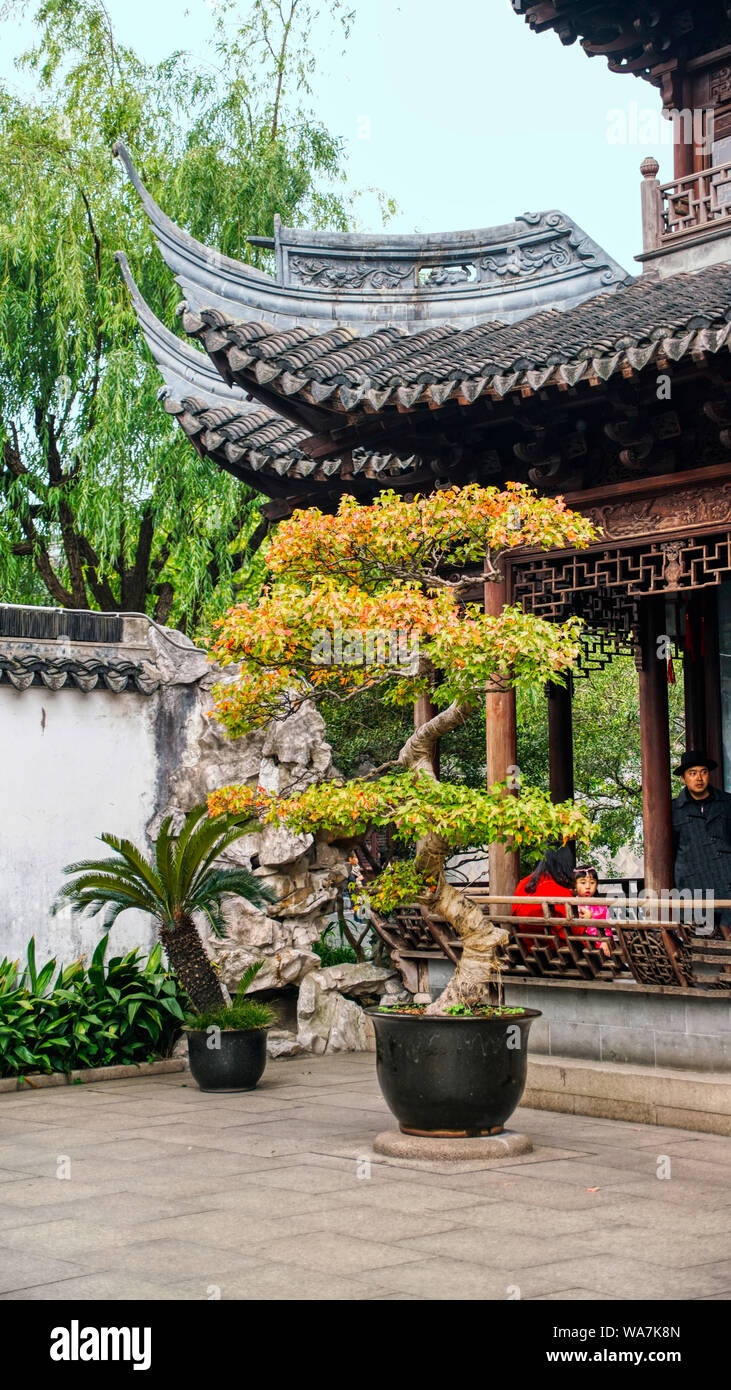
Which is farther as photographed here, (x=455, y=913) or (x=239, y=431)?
(x=239, y=431)

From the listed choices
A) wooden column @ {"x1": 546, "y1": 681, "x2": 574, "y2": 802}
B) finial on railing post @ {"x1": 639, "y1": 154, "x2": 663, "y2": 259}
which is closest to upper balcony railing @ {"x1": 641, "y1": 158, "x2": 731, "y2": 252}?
finial on railing post @ {"x1": 639, "y1": 154, "x2": 663, "y2": 259}

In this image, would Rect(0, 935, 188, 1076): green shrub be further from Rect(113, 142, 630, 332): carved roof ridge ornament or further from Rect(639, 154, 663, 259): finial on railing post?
Rect(639, 154, 663, 259): finial on railing post

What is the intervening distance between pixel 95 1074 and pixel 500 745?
3.48 m

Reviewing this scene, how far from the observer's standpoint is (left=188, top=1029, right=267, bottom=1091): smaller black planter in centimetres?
882

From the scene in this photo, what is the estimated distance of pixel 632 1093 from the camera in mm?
7805

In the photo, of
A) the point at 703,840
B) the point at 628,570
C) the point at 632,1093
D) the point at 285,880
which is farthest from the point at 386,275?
the point at 632,1093

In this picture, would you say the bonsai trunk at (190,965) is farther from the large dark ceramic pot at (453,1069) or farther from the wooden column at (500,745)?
the large dark ceramic pot at (453,1069)

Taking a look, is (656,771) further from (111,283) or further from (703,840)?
(111,283)

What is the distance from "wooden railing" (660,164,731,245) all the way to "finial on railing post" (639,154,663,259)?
4cm

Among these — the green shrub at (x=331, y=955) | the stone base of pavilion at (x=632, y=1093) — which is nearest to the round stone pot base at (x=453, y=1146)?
the stone base of pavilion at (x=632, y=1093)

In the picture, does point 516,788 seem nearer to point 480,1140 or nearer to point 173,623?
point 480,1140

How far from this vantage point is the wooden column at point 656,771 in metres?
9.74
